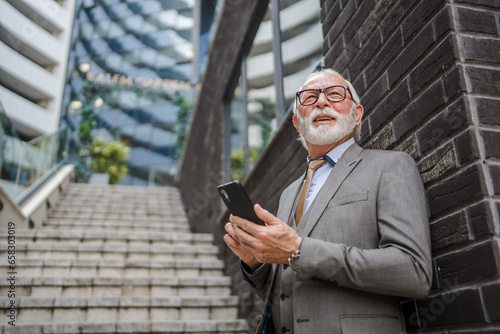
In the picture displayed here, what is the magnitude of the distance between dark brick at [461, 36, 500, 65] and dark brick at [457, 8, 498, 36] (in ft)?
0.10

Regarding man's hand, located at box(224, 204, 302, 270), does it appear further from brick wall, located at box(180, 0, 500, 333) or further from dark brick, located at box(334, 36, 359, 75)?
dark brick, located at box(334, 36, 359, 75)

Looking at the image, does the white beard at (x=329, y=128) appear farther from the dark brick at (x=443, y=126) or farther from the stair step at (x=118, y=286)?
the stair step at (x=118, y=286)

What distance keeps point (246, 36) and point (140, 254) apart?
281 cm

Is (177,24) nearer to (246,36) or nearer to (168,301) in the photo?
(246,36)

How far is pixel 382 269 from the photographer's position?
1118 mm

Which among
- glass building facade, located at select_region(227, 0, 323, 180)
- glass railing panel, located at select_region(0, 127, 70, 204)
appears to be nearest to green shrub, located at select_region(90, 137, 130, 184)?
glass railing panel, located at select_region(0, 127, 70, 204)

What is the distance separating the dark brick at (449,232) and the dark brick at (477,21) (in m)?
0.57

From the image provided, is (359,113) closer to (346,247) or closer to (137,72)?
(346,247)

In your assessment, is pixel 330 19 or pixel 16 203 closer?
pixel 330 19

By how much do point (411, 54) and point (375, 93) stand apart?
27 cm

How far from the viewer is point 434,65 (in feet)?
4.32

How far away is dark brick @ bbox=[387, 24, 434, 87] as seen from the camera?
4.47 feet

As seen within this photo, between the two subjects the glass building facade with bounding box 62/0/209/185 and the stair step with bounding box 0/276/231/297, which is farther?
the glass building facade with bounding box 62/0/209/185

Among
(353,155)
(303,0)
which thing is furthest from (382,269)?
(303,0)
